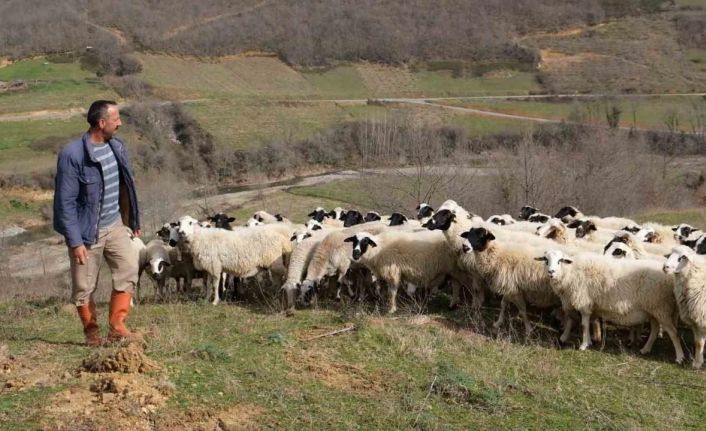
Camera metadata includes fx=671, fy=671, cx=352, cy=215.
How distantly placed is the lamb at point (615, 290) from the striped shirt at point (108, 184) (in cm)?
614

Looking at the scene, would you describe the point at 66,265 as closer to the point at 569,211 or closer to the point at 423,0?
the point at 569,211

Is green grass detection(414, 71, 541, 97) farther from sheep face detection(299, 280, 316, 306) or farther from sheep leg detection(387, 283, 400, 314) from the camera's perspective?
sheep leg detection(387, 283, 400, 314)

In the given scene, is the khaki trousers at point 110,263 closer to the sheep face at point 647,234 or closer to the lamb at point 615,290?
the lamb at point 615,290

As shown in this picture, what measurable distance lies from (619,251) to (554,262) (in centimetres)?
190

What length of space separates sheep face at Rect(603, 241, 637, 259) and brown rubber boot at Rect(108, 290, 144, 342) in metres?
7.56

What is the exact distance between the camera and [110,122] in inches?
288

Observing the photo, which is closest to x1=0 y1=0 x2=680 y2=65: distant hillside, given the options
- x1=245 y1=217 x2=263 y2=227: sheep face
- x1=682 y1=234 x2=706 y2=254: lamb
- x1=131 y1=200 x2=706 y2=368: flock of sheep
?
x1=245 y1=217 x2=263 y2=227: sheep face

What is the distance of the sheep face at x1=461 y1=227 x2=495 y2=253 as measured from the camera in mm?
11141

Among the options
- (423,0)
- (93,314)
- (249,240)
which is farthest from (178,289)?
(423,0)

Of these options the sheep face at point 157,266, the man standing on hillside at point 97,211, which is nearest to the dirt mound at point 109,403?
the man standing on hillside at point 97,211

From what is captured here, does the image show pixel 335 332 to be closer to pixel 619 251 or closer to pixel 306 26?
pixel 619 251

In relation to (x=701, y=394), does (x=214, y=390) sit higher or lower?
higher

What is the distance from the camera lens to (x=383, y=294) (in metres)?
13.0

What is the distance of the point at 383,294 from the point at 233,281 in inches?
160
